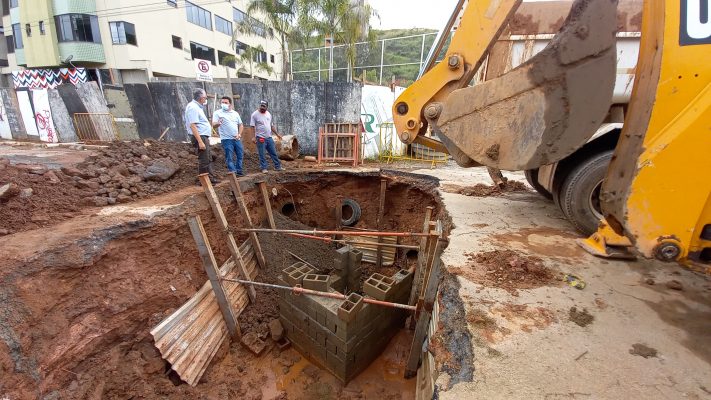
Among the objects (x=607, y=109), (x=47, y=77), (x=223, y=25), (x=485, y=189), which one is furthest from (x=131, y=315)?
(x=223, y=25)

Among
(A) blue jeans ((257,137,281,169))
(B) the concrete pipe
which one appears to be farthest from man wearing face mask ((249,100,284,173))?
(B) the concrete pipe

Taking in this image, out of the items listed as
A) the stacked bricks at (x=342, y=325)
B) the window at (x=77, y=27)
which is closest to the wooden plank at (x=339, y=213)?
the stacked bricks at (x=342, y=325)

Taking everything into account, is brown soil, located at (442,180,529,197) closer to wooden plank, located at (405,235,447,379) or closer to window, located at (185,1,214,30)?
wooden plank, located at (405,235,447,379)

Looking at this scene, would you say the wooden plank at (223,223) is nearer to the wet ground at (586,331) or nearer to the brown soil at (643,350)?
the wet ground at (586,331)

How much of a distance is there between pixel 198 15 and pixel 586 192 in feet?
91.7

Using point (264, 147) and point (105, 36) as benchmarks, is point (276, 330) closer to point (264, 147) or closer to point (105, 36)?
point (264, 147)

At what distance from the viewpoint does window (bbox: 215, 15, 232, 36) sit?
25000 millimetres

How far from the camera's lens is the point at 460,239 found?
3586 millimetres

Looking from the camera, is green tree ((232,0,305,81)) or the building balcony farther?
the building balcony

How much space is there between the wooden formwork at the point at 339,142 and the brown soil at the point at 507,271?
6.48 m

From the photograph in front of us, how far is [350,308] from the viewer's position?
12.5ft

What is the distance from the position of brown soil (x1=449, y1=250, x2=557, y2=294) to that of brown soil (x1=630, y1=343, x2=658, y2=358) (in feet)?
2.43

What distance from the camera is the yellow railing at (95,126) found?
39.0 ft

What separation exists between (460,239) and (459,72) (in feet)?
6.00
